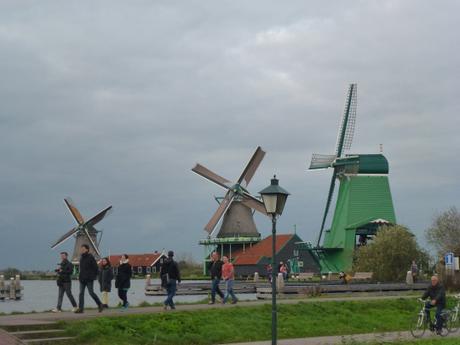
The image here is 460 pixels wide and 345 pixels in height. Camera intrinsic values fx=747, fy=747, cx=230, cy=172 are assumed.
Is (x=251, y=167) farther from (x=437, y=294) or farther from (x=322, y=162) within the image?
(x=437, y=294)

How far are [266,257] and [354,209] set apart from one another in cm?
1339

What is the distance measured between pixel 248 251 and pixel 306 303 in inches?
2469

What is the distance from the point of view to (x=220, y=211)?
8500cm

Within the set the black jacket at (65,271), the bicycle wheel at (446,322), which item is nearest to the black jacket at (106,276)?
the black jacket at (65,271)

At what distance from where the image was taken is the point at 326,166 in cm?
8619

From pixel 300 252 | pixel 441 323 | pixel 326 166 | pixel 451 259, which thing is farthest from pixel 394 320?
pixel 300 252

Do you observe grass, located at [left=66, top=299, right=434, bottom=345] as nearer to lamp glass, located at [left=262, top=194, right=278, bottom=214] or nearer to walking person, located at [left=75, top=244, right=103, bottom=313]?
walking person, located at [left=75, top=244, right=103, bottom=313]

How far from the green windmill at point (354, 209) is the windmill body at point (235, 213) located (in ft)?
27.5

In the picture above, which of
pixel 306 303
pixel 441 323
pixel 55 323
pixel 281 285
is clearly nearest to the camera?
pixel 55 323

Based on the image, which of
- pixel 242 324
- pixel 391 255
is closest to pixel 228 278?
pixel 242 324

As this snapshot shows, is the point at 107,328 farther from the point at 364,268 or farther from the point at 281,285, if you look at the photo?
the point at 364,268

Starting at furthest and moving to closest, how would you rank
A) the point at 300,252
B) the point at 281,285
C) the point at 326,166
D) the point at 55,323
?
the point at 300,252, the point at 326,166, the point at 281,285, the point at 55,323

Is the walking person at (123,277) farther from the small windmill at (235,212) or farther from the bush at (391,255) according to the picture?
the small windmill at (235,212)

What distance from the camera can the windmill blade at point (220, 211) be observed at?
84562 millimetres
